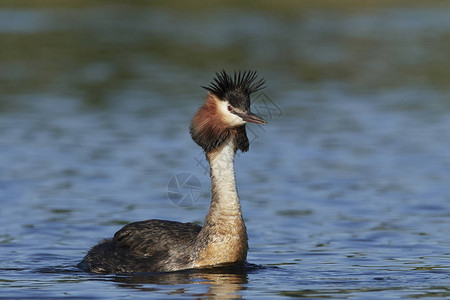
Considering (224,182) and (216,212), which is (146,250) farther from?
(224,182)

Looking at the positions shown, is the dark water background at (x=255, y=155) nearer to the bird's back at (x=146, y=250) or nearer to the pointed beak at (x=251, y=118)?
the bird's back at (x=146, y=250)

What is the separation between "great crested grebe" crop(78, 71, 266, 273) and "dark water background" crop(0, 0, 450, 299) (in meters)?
0.31

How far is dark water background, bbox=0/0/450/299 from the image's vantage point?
1371 centimetres

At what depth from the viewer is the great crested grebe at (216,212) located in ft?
44.8

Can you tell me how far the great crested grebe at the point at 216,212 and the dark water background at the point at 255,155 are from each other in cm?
31

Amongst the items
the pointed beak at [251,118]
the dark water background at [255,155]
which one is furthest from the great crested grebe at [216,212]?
the dark water background at [255,155]

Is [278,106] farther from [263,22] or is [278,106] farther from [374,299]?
[263,22]

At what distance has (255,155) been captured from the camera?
2319cm

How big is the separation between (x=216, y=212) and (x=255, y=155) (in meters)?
9.49

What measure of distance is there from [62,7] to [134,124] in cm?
3113

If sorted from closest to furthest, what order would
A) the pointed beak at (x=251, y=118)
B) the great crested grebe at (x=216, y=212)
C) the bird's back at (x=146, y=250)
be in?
the pointed beak at (x=251, y=118)
the great crested grebe at (x=216, y=212)
the bird's back at (x=146, y=250)

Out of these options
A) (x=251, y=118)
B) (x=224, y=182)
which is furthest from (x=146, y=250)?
(x=251, y=118)

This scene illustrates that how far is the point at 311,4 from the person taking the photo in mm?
60594

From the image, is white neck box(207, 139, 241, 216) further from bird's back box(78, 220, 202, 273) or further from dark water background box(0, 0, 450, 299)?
dark water background box(0, 0, 450, 299)
